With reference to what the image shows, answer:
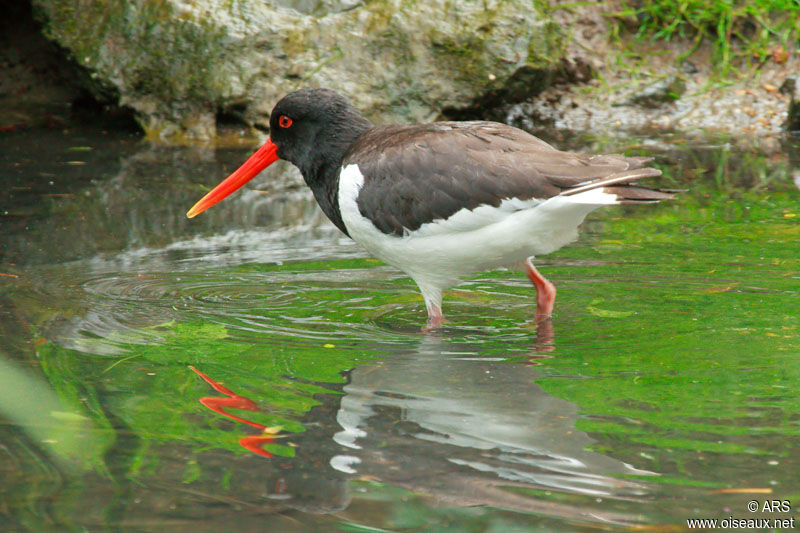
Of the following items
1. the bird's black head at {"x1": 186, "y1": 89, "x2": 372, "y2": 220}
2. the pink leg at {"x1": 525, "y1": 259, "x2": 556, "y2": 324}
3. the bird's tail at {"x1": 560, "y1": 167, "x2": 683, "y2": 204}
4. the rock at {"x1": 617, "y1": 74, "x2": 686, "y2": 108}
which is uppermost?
the rock at {"x1": 617, "y1": 74, "x2": 686, "y2": 108}

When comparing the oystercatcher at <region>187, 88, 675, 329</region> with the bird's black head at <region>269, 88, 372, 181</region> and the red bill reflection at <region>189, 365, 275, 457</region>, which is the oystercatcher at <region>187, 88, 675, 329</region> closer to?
the bird's black head at <region>269, 88, 372, 181</region>

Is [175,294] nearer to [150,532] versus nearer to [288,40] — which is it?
[150,532]

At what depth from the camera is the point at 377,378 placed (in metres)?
3.91

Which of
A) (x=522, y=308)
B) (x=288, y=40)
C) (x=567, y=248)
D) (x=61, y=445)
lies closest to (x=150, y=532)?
(x=61, y=445)

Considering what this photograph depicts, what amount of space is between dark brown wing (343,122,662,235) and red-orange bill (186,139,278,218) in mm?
889

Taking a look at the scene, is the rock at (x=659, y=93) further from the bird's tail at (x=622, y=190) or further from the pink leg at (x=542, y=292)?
the bird's tail at (x=622, y=190)

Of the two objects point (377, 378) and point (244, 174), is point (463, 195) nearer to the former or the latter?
point (377, 378)

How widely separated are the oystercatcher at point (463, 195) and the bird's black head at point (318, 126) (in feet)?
0.05

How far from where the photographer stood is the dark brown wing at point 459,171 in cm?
414

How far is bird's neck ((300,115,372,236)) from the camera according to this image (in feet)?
15.9

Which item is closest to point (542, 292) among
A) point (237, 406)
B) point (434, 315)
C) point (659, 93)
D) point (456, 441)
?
point (434, 315)

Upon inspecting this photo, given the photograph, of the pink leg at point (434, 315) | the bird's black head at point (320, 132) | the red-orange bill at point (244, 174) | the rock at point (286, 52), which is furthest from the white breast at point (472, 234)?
the rock at point (286, 52)

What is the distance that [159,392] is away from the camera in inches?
147

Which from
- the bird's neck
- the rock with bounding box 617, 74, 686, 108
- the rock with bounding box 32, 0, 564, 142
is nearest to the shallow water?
the bird's neck
